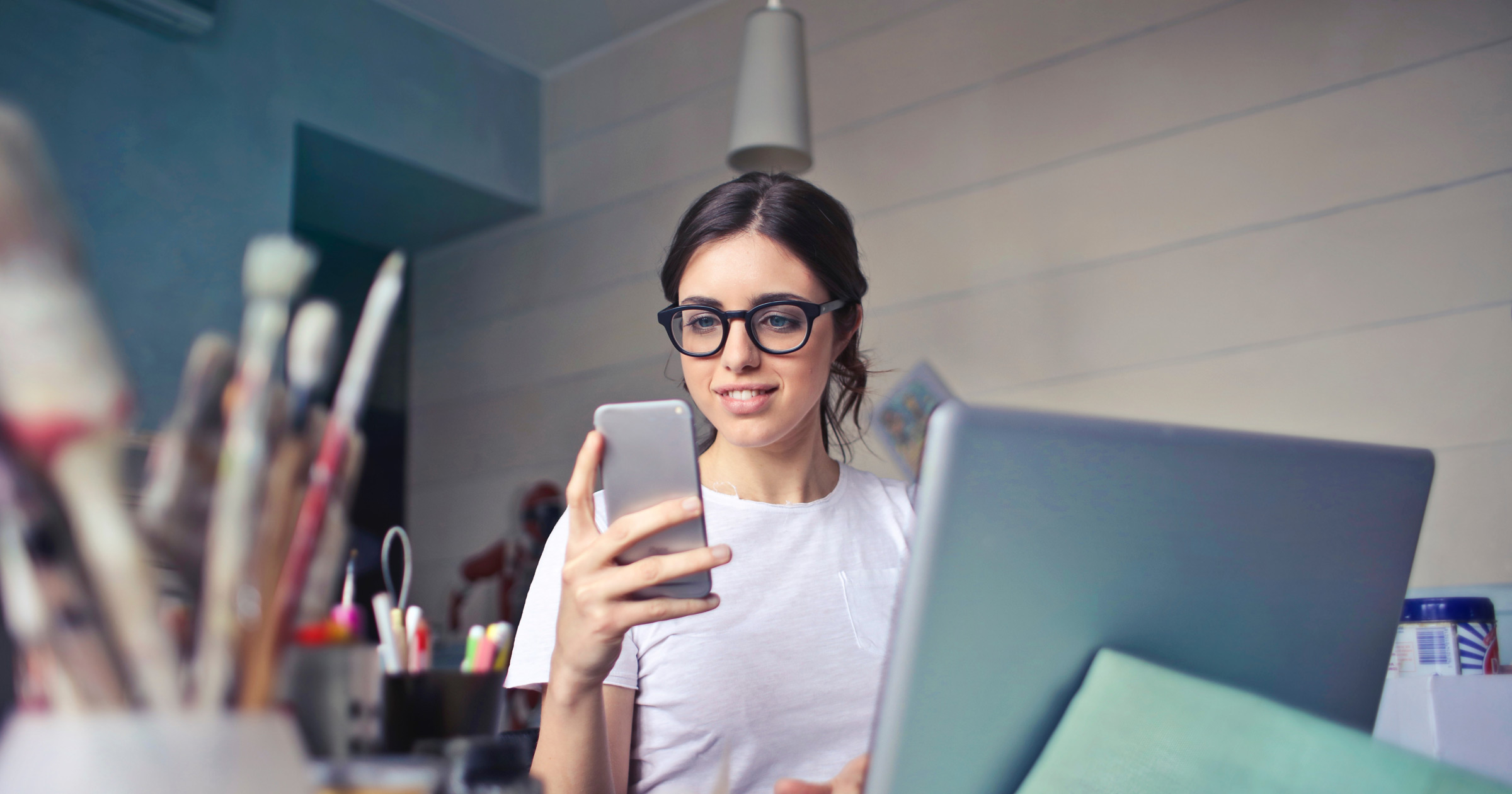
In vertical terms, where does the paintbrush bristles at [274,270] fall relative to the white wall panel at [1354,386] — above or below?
below

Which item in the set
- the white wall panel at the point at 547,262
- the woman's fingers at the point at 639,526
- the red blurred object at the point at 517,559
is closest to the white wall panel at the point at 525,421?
the red blurred object at the point at 517,559

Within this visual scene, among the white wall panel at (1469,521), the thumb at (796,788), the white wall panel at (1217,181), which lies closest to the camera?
the thumb at (796,788)

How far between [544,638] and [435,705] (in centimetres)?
58

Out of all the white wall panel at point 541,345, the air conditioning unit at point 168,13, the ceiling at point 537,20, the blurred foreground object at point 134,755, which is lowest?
the blurred foreground object at point 134,755

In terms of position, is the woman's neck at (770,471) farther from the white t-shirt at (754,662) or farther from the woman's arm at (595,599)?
the woman's arm at (595,599)

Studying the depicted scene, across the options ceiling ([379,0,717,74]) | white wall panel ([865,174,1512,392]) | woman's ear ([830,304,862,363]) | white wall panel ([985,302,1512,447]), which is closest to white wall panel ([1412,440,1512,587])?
white wall panel ([985,302,1512,447])

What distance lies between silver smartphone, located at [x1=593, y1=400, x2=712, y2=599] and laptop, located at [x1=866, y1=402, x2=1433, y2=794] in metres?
0.35

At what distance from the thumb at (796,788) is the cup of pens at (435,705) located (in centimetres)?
19

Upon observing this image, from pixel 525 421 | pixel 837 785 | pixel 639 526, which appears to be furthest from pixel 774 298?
pixel 525 421

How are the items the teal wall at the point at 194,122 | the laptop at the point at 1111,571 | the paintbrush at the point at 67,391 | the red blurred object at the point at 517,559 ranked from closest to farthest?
1. the paintbrush at the point at 67,391
2. the laptop at the point at 1111,571
3. the teal wall at the point at 194,122
4. the red blurred object at the point at 517,559

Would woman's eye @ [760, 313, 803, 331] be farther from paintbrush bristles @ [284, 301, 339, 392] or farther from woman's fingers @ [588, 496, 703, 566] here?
paintbrush bristles @ [284, 301, 339, 392]

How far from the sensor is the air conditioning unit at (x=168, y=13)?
2.52m

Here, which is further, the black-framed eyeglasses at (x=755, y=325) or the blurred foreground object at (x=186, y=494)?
the black-framed eyeglasses at (x=755, y=325)

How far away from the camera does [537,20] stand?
132 inches
